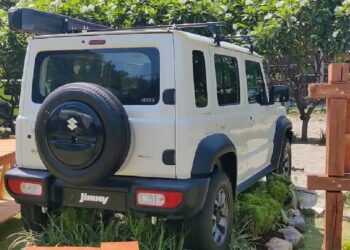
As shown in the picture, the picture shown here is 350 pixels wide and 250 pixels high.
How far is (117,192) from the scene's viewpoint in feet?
12.7

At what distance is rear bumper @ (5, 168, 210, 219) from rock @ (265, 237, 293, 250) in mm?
1134

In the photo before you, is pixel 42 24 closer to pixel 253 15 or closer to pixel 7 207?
pixel 7 207

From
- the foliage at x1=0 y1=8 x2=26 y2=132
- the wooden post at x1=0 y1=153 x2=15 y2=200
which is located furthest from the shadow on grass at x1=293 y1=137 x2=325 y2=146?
the wooden post at x1=0 y1=153 x2=15 y2=200

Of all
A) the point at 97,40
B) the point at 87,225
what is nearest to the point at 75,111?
the point at 97,40

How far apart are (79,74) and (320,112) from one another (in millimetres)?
16799

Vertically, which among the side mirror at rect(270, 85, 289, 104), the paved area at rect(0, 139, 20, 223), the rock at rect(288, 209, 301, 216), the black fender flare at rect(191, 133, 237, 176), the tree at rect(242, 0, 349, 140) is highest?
the tree at rect(242, 0, 349, 140)

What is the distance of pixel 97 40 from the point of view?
404 centimetres

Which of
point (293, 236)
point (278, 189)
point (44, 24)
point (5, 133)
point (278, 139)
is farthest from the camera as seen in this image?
point (5, 133)

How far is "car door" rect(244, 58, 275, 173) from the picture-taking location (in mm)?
5406

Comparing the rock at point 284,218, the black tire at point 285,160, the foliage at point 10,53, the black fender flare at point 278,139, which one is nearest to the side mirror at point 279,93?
the black fender flare at point 278,139

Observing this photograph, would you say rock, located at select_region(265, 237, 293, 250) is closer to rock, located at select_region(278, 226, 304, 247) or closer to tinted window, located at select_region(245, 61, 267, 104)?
rock, located at select_region(278, 226, 304, 247)

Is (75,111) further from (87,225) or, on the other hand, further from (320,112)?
(320,112)

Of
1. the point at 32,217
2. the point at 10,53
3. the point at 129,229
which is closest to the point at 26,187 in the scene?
the point at 32,217

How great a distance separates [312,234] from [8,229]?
3.41m
